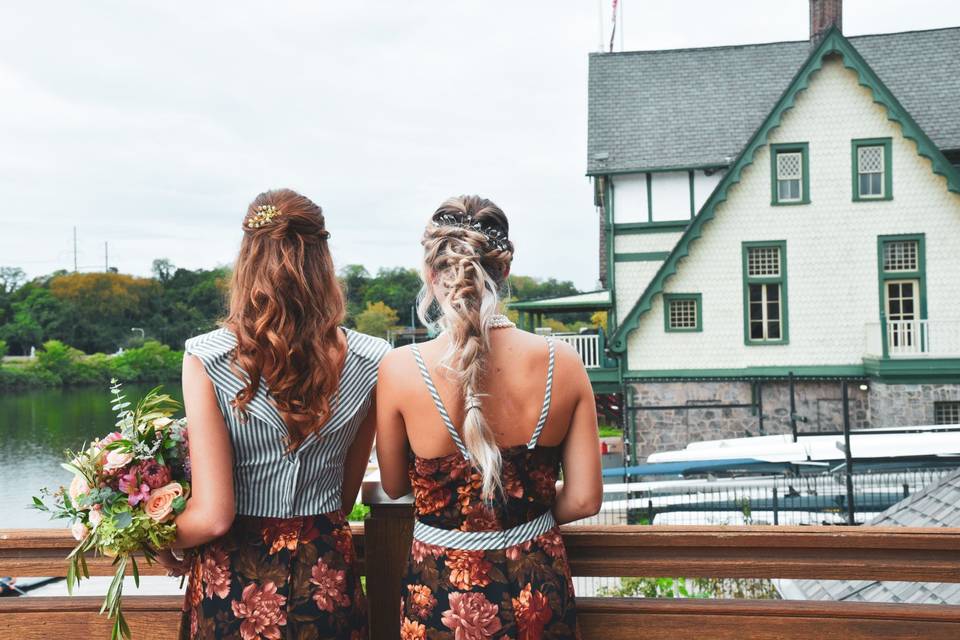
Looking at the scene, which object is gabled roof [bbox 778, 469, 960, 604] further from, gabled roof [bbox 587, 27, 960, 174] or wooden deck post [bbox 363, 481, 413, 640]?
gabled roof [bbox 587, 27, 960, 174]

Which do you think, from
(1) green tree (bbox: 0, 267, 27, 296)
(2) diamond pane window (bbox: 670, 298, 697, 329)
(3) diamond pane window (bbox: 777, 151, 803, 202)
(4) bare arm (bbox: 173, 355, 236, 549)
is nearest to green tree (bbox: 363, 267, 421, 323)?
(1) green tree (bbox: 0, 267, 27, 296)

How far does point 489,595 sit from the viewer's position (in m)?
1.90

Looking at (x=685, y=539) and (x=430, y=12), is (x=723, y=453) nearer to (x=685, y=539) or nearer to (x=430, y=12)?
(x=685, y=539)

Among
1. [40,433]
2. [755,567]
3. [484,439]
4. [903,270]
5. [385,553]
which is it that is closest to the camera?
[484,439]

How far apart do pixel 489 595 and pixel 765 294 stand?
59.9ft

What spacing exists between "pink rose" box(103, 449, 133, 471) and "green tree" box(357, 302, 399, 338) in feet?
162

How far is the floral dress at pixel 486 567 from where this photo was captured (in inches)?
74.6

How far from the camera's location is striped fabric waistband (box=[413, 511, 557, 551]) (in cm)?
193

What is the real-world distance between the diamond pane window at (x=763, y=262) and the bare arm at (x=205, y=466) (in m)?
18.3

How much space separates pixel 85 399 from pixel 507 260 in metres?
65.8

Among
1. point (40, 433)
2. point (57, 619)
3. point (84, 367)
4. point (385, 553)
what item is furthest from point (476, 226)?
point (84, 367)

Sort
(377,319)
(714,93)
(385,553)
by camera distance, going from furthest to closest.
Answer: (377,319), (714,93), (385,553)

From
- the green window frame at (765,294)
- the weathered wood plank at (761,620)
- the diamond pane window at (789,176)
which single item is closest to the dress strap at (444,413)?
the weathered wood plank at (761,620)

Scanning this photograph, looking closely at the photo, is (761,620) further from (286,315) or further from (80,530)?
(80,530)
